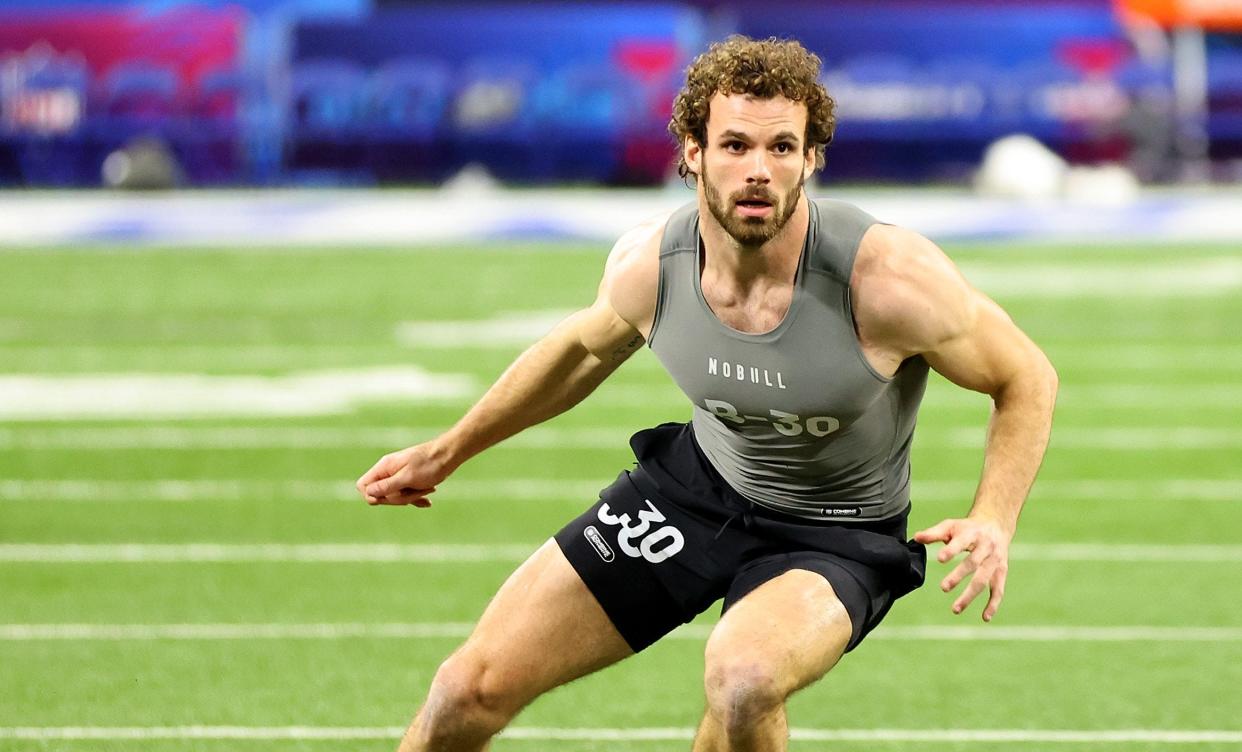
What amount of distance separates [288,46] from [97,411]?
13845 millimetres

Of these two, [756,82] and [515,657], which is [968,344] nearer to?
[756,82]

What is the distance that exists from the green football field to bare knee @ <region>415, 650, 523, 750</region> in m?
1.29

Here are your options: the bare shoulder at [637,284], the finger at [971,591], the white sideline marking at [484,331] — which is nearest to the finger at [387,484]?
the bare shoulder at [637,284]

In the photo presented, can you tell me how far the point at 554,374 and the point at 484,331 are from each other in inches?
405

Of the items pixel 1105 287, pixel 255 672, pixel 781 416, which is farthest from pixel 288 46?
pixel 781 416

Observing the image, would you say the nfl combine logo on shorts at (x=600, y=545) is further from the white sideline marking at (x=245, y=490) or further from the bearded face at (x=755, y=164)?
the white sideline marking at (x=245, y=490)

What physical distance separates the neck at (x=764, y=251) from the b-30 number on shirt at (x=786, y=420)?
288 millimetres

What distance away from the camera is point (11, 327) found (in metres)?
15.5

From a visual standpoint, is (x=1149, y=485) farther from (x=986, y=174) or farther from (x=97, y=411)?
(x=986, y=174)

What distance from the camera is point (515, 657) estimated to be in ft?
15.1

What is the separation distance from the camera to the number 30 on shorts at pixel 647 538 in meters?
4.78

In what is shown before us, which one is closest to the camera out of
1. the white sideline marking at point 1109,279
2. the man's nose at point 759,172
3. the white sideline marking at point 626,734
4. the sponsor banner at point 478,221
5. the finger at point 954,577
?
the finger at point 954,577

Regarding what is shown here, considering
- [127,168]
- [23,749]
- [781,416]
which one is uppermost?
[781,416]

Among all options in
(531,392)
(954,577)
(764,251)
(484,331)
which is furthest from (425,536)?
(484,331)
